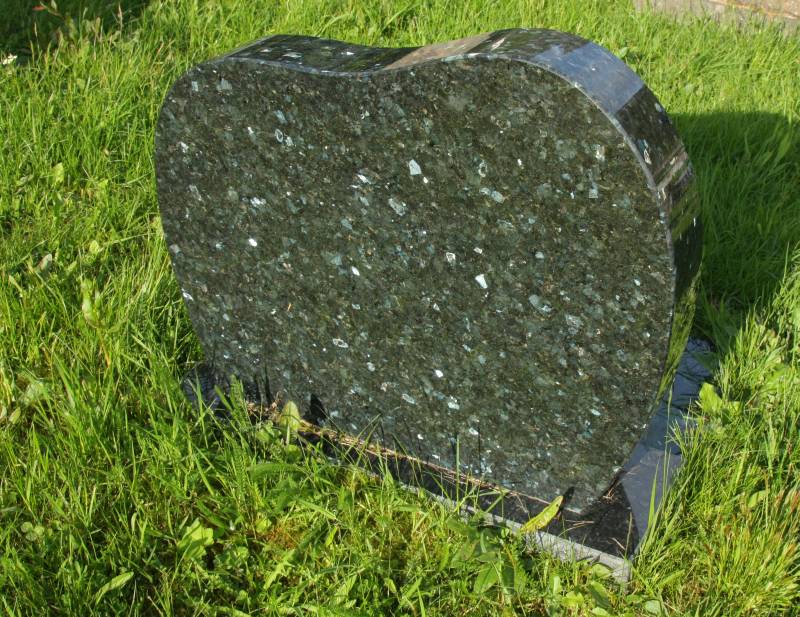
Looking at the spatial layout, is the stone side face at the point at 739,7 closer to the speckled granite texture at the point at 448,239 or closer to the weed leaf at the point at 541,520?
the speckled granite texture at the point at 448,239

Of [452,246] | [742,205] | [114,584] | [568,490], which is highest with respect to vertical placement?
[452,246]

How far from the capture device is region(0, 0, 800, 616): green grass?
1877mm

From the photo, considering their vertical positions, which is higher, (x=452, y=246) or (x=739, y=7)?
(x=739, y=7)

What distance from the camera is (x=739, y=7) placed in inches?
168

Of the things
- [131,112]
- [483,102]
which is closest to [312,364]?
[483,102]

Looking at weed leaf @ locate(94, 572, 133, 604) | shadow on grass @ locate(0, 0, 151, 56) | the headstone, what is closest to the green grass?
weed leaf @ locate(94, 572, 133, 604)

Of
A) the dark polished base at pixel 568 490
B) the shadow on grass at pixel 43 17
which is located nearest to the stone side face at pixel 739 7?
the shadow on grass at pixel 43 17

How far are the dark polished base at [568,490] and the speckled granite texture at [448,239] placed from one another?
0.13ft

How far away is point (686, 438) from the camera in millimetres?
2113

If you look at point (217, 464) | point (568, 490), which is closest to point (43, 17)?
point (217, 464)

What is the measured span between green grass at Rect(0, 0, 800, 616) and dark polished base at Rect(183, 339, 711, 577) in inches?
1.7

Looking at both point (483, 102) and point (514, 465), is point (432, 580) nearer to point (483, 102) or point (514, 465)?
point (514, 465)

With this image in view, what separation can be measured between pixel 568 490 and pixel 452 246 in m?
0.62

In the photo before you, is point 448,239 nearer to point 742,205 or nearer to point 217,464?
point 217,464
